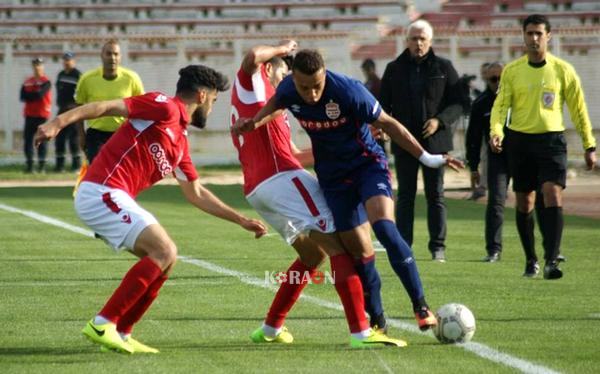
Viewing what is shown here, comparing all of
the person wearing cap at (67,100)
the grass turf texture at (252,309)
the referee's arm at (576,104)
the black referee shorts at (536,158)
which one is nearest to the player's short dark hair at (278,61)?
the grass turf texture at (252,309)

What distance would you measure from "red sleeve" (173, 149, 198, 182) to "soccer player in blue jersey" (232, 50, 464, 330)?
1.39 ft

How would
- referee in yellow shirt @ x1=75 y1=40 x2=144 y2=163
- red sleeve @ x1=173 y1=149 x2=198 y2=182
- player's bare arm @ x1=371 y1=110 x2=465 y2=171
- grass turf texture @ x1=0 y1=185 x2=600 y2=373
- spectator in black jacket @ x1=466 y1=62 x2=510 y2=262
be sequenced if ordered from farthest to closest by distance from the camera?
1. referee in yellow shirt @ x1=75 y1=40 x2=144 y2=163
2. spectator in black jacket @ x1=466 y1=62 x2=510 y2=262
3. red sleeve @ x1=173 y1=149 x2=198 y2=182
4. player's bare arm @ x1=371 y1=110 x2=465 y2=171
5. grass turf texture @ x1=0 y1=185 x2=600 y2=373

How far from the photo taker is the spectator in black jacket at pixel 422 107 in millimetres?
12117

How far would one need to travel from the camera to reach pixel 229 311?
9.04 m

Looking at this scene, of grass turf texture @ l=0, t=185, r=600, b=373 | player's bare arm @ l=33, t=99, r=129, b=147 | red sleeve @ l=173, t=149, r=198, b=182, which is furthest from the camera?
red sleeve @ l=173, t=149, r=198, b=182

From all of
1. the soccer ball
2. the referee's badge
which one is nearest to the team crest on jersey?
the soccer ball

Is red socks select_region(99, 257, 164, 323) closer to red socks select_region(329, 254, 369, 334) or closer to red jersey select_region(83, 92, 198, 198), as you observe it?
red jersey select_region(83, 92, 198, 198)

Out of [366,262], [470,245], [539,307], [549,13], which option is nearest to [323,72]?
[366,262]

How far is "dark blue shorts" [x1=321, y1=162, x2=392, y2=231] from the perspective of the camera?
25.4 ft

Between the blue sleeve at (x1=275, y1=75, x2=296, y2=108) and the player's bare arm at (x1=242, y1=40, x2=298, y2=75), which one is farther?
the player's bare arm at (x1=242, y1=40, x2=298, y2=75)

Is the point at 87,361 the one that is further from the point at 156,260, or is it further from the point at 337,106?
the point at 337,106

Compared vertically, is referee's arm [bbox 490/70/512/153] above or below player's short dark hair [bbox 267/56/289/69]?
below

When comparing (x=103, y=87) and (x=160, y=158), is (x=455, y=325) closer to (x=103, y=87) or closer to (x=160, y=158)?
(x=160, y=158)

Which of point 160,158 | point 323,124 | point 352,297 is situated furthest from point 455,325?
point 160,158
